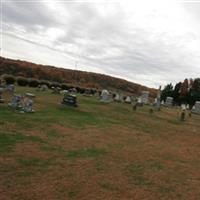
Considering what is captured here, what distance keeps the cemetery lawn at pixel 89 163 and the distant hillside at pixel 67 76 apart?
57.6 metres

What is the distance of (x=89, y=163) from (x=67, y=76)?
78805mm

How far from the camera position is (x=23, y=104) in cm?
2014

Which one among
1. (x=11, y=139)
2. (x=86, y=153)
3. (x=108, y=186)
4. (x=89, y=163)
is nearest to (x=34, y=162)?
(x=89, y=163)

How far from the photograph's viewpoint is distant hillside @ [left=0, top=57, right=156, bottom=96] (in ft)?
247

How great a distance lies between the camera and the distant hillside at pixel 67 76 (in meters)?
75.2

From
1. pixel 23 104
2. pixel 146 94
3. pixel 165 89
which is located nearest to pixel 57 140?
pixel 23 104

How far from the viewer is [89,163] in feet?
34.5

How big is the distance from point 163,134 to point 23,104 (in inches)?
360

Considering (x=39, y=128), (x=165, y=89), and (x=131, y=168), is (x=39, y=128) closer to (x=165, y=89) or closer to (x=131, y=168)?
(x=131, y=168)

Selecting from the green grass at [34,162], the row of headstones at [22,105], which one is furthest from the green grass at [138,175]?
the row of headstones at [22,105]

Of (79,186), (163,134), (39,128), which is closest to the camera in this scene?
(79,186)

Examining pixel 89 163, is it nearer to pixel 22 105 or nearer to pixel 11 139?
pixel 11 139

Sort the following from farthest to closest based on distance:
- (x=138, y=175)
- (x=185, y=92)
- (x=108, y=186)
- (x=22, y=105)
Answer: (x=185, y=92) → (x=22, y=105) → (x=138, y=175) → (x=108, y=186)

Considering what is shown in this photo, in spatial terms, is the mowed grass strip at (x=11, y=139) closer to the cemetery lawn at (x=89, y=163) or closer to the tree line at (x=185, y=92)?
the cemetery lawn at (x=89, y=163)
